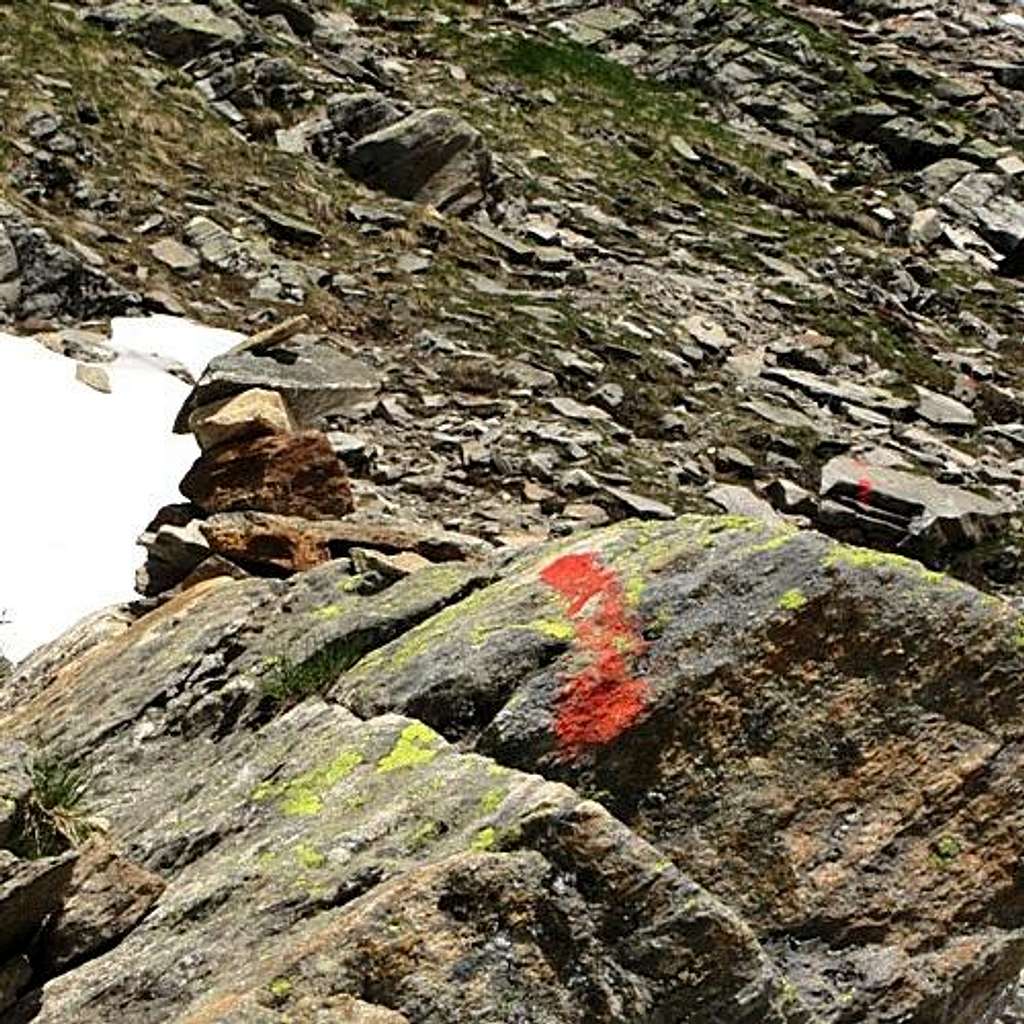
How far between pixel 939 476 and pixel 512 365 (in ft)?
22.9

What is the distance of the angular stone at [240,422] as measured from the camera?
1541 cm

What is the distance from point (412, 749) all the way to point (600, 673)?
1.20 meters

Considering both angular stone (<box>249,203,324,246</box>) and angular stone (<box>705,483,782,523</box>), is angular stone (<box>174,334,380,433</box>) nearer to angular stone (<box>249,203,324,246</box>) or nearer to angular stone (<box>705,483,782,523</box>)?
angular stone (<box>705,483,782,523</box>)

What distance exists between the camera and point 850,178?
126 ft

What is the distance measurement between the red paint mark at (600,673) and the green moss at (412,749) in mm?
735

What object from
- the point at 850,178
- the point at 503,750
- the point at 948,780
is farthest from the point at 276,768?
the point at 850,178

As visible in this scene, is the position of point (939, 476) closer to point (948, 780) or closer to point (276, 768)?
point (948, 780)

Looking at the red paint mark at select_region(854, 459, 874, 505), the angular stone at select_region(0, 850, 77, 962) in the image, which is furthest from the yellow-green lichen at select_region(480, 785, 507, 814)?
the red paint mark at select_region(854, 459, 874, 505)

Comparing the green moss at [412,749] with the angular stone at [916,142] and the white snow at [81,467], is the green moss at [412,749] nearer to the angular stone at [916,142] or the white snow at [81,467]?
the white snow at [81,467]

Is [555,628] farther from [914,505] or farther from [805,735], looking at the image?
[914,505]

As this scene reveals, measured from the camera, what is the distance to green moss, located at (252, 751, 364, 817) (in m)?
7.46

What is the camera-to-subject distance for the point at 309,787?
763cm

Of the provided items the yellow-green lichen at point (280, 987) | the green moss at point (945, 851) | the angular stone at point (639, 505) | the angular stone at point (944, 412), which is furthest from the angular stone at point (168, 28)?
the yellow-green lichen at point (280, 987)

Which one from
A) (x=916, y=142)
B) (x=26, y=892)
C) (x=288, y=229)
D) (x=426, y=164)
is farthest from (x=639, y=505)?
(x=916, y=142)
